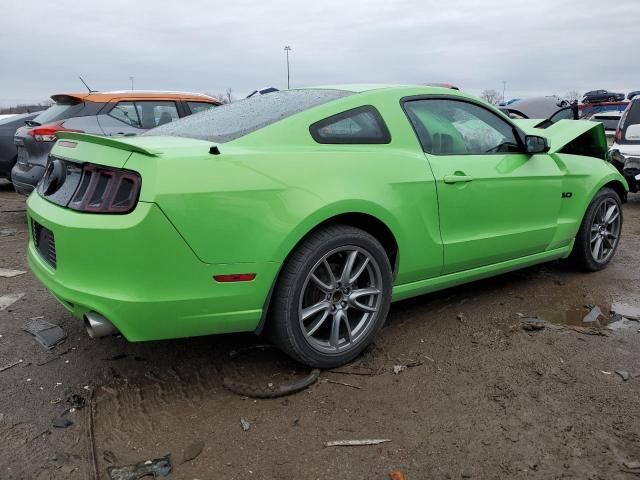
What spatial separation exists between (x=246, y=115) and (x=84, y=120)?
13.4ft

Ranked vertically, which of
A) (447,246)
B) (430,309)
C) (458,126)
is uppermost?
(458,126)

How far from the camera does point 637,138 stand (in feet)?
27.6

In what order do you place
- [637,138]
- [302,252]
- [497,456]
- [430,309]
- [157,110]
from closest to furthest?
[497,456] < [302,252] < [430,309] < [157,110] < [637,138]

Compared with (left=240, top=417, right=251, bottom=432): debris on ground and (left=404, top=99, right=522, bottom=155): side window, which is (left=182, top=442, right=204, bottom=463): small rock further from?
(left=404, top=99, right=522, bottom=155): side window

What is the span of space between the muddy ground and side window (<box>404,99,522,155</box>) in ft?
3.75

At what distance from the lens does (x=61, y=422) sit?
8.39 ft

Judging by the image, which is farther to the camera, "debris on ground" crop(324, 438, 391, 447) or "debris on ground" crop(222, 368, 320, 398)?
"debris on ground" crop(222, 368, 320, 398)

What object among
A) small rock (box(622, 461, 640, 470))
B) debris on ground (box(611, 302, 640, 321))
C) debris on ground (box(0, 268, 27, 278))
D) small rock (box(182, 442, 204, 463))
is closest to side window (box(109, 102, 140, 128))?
debris on ground (box(0, 268, 27, 278))

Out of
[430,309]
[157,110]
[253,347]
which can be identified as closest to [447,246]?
[430,309]

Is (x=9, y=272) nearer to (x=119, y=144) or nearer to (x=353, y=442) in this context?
(x=119, y=144)

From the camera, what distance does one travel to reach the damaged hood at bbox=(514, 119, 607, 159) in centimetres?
432

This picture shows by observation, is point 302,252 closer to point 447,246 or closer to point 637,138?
point 447,246

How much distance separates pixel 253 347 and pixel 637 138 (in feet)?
24.8

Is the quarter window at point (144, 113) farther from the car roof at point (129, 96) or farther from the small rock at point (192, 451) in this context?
the small rock at point (192, 451)
